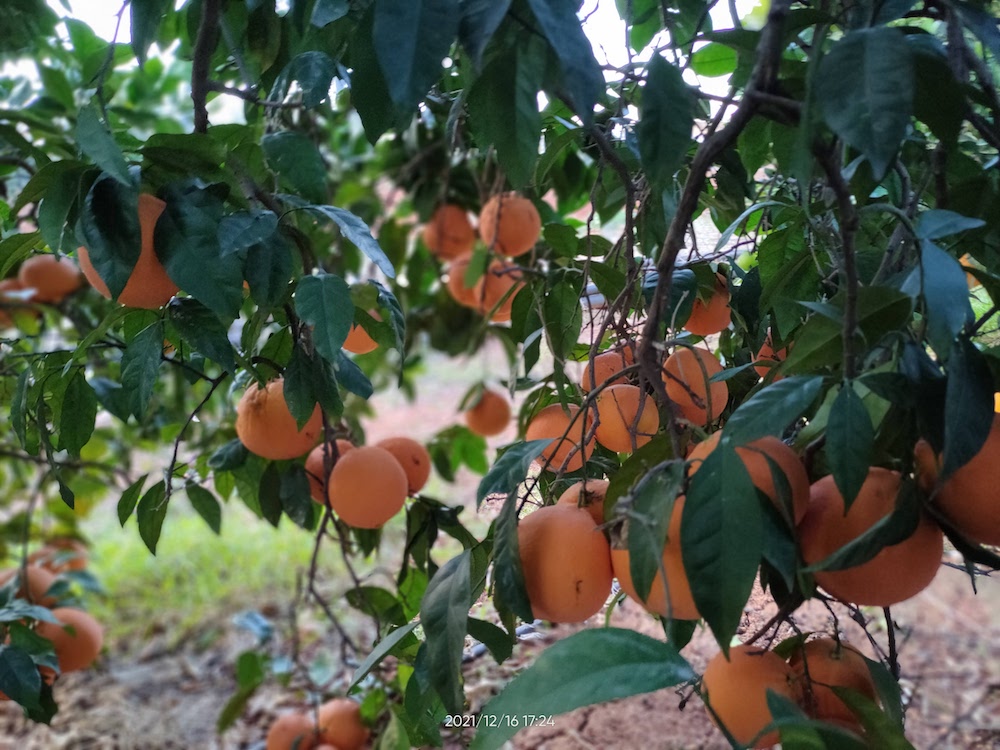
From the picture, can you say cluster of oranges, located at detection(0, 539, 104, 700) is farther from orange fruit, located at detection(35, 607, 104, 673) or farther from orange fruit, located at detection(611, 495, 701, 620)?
orange fruit, located at detection(611, 495, 701, 620)

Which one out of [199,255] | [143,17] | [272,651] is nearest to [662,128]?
[199,255]

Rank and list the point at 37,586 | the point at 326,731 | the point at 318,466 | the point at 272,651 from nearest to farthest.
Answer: the point at 318,466, the point at 326,731, the point at 37,586, the point at 272,651

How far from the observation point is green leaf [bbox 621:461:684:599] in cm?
34

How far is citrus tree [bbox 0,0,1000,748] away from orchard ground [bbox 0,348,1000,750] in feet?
0.32

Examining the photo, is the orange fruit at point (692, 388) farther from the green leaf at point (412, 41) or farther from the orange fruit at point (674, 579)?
the green leaf at point (412, 41)

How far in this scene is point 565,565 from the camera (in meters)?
0.41

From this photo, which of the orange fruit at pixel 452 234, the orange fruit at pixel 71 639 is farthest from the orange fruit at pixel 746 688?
the orange fruit at pixel 452 234

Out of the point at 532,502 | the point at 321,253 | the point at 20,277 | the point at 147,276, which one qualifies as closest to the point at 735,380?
the point at 532,502

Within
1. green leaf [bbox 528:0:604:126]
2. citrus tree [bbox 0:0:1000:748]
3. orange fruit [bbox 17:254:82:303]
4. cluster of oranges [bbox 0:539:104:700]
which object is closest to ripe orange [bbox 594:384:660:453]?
citrus tree [bbox 0:0:1000:748]

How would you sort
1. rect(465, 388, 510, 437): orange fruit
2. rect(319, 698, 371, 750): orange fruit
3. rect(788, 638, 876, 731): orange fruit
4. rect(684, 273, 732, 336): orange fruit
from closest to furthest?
rect(788, 638, 876, 731): orange fruit, rect(684, 273, 732, 336): orange fruit, rect(319, 698, 371, 750): orange fruit, rect(465, 388, 510, 437): orange fruit

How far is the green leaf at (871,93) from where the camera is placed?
0.33m

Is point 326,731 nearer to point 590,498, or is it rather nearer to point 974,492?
point 590,498

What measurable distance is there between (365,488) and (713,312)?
1.14 feet

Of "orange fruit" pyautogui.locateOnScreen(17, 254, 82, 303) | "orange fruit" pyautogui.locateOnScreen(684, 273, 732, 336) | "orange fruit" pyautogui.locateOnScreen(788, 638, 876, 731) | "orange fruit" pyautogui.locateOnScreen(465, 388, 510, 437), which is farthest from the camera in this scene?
"orange fruit" pyautogui.locateOnScreen(465, 388, 510, 437)
